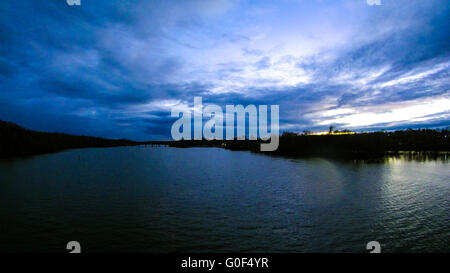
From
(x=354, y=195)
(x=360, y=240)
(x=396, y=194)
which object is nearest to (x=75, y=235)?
(x=360, y=240)

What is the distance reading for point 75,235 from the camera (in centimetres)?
1560

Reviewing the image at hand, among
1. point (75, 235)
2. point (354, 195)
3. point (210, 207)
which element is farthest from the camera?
point (354, 195)

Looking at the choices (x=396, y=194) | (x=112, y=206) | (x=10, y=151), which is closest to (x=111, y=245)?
(x=112, y=206)
